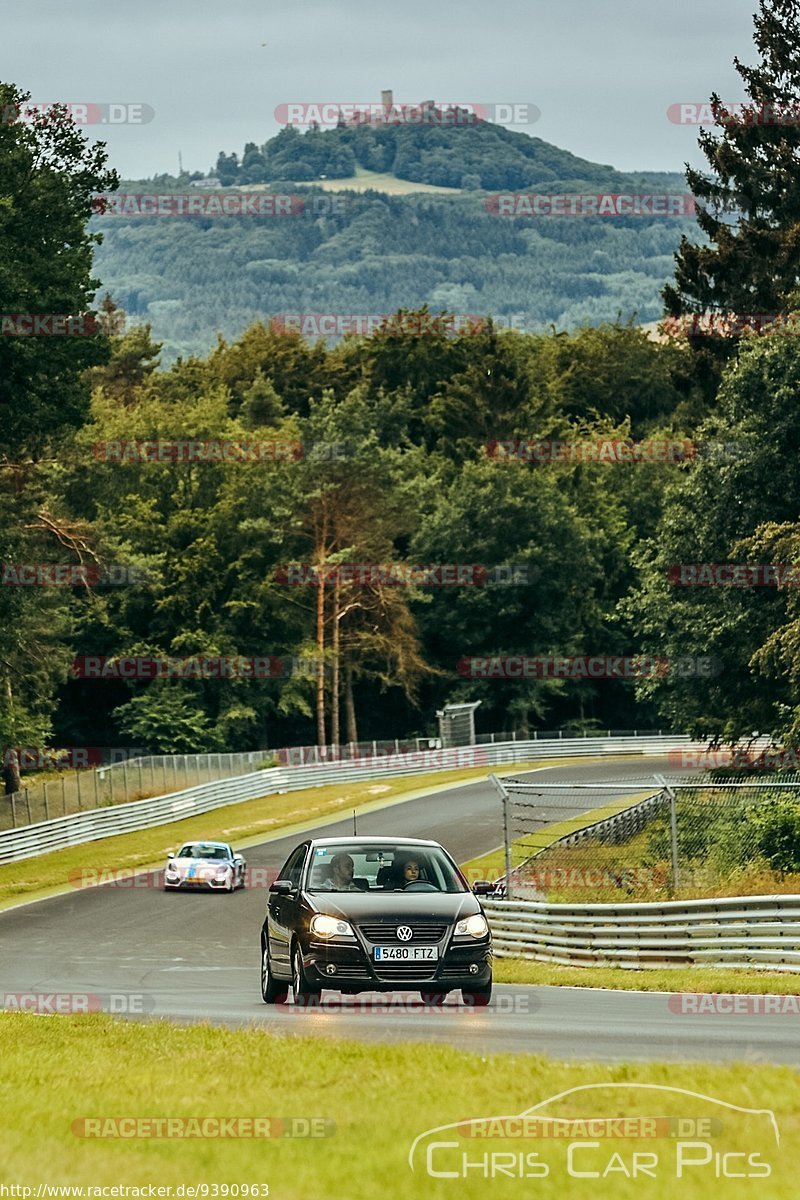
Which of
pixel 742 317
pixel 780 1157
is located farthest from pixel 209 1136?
pixel 742 317

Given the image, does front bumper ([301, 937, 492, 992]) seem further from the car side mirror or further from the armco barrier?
the armco barrier

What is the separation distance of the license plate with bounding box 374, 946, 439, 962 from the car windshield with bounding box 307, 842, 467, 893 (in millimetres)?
773

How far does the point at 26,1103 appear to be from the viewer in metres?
9.08

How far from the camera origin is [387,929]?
49.8 feet

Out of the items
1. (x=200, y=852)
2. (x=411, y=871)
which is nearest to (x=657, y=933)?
(x=411, y=871)

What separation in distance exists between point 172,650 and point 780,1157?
76431 mm

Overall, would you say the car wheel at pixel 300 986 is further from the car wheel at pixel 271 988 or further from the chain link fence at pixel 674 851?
the chain link fence at pixel 674 851

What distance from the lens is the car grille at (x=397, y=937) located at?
597 inches

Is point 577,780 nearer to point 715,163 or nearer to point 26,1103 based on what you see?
point 715,163

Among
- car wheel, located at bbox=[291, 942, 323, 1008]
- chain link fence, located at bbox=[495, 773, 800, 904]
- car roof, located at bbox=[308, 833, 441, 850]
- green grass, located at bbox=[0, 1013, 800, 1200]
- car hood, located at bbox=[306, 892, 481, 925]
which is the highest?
green grass, located at bbox=[0, 1013, 800, 1200]

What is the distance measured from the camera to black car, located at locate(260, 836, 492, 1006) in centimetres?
1517

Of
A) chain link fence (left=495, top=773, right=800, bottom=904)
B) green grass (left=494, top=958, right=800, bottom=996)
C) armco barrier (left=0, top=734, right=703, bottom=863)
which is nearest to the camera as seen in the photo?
green grass (left=494, top=958, right=800, bottom=996)

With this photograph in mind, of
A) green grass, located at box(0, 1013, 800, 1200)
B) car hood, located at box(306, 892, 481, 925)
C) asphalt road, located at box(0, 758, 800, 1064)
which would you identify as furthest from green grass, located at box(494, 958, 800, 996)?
green grass, located at box(0, 1013, 800, 1200)

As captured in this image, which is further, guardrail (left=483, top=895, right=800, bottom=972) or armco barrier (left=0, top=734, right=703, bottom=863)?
armco barrier (left=0, top=734, right=703, bottom=863)
